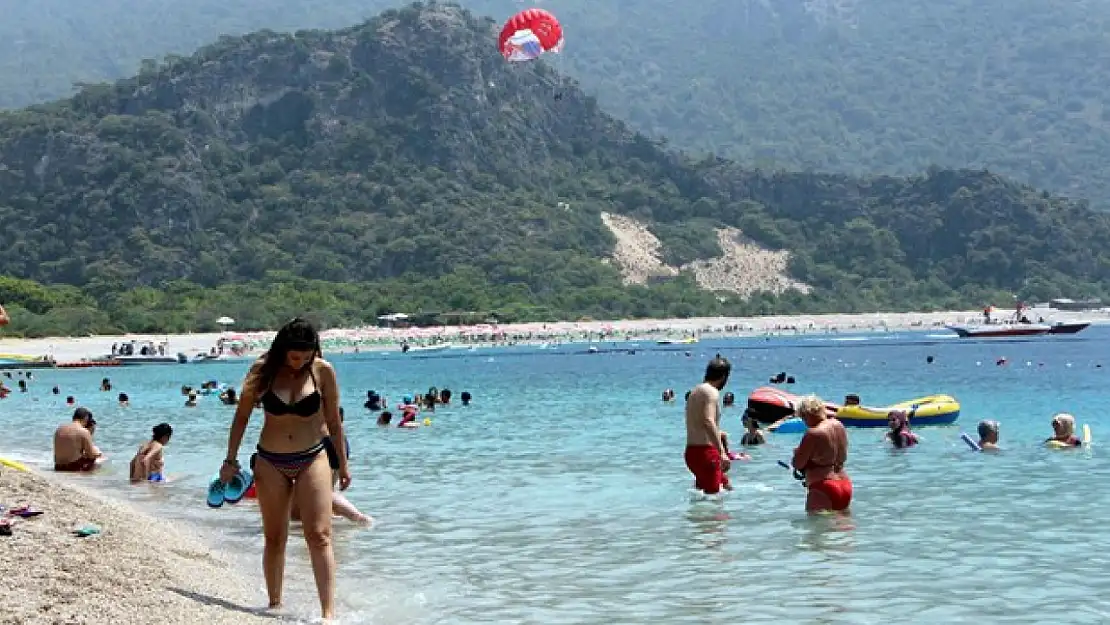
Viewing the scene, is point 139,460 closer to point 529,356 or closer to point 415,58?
point 529,356

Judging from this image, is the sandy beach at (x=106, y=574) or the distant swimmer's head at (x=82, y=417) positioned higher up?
the distant swimmer's head at (x=82, y=417)

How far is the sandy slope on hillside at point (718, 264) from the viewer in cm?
15462

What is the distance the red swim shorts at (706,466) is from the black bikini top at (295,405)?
6.35 meters

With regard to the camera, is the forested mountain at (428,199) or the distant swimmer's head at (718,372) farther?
the forested mountain at (428,199)

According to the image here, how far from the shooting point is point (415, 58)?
554 feet

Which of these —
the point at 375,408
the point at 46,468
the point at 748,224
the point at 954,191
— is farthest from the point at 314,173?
the point at 46,468

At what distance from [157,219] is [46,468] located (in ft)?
407

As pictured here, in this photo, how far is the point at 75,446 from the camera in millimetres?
21656

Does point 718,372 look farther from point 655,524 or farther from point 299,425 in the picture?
point 299,425

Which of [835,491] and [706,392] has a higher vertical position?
[706,392]

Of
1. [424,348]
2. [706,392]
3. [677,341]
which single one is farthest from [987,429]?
[677,341]

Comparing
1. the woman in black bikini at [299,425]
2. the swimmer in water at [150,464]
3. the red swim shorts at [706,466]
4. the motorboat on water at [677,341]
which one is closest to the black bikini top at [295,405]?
the woman in black bikini at [299,425]

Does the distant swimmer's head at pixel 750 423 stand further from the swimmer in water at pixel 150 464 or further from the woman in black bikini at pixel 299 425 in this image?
the woman in black bikini at pixel 299 425

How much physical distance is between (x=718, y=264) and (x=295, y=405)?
15242cm
